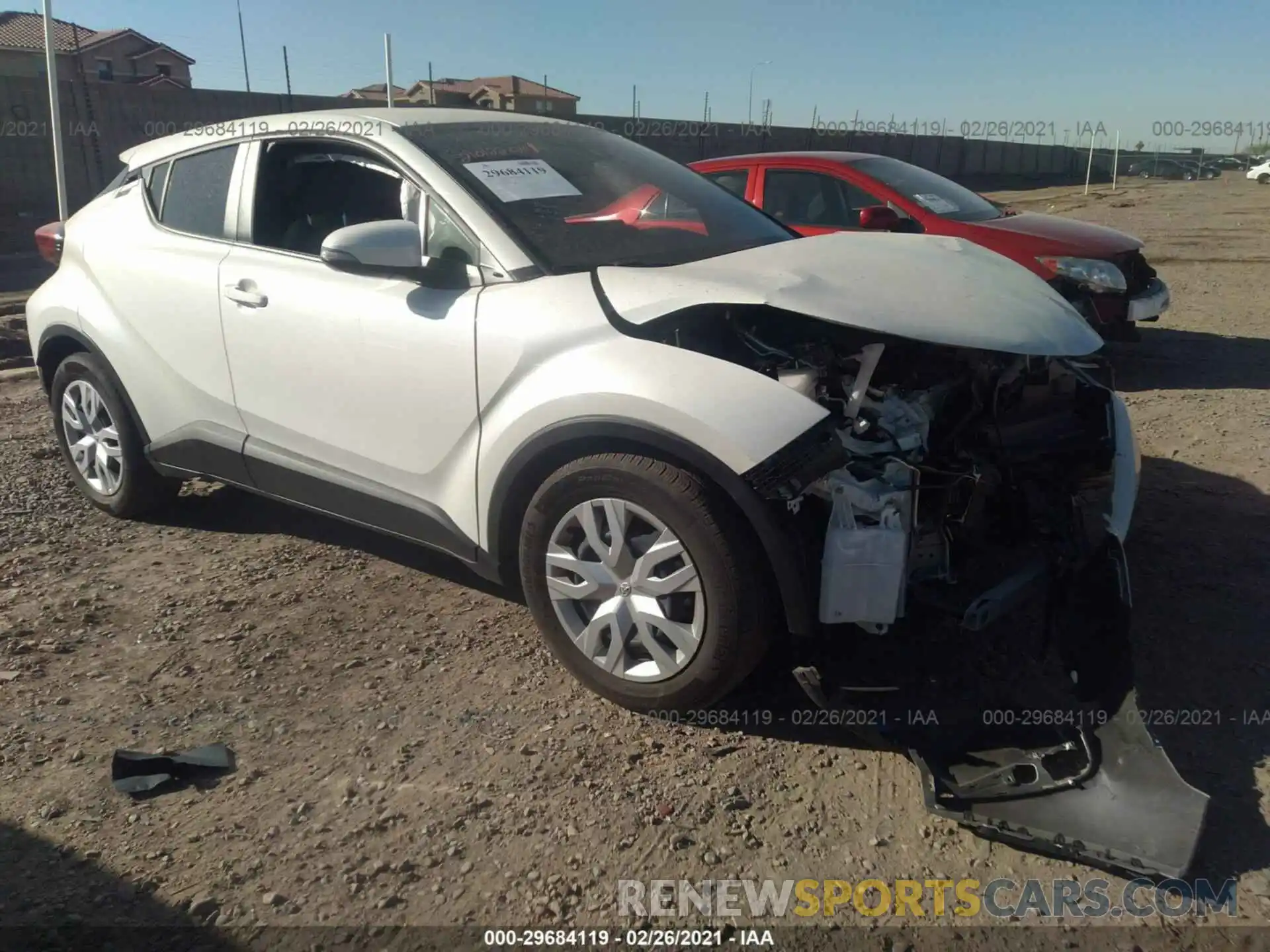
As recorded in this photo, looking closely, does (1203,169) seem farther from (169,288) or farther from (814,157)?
(169,288)

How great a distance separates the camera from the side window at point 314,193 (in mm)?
3588

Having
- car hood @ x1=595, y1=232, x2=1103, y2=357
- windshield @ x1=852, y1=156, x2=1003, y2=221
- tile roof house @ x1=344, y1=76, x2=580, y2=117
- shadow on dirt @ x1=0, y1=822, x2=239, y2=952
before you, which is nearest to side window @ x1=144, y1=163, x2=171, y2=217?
car hood @ x1=595, y1=232, x2=1103, y2=357

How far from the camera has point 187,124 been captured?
20.6 m

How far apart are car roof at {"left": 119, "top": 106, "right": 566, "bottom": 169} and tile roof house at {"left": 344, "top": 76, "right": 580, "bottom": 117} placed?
23.6 m

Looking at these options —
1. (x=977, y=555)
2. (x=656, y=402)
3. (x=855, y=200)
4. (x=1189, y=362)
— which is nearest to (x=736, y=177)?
(x=855, y=200)

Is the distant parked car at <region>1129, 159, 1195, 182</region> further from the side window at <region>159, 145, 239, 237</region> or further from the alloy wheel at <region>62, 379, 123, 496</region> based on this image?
the alloy wheel at <region>62, 379, 123, 496</region>

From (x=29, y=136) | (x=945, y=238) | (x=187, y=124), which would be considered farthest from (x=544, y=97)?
(x=945, y=238)

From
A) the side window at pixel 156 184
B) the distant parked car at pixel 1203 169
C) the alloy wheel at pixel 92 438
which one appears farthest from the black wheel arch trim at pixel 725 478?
the distant parked car at pixel 1203 169

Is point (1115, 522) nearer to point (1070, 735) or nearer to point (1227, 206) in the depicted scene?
point (1070, 735)

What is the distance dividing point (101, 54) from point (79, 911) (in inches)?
2120

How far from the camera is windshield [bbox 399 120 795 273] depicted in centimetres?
330

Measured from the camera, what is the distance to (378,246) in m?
3.09

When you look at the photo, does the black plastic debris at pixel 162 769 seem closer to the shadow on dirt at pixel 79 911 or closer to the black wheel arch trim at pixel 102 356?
the shadow on dirt at pixel 79 911

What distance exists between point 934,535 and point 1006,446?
1.47ft
